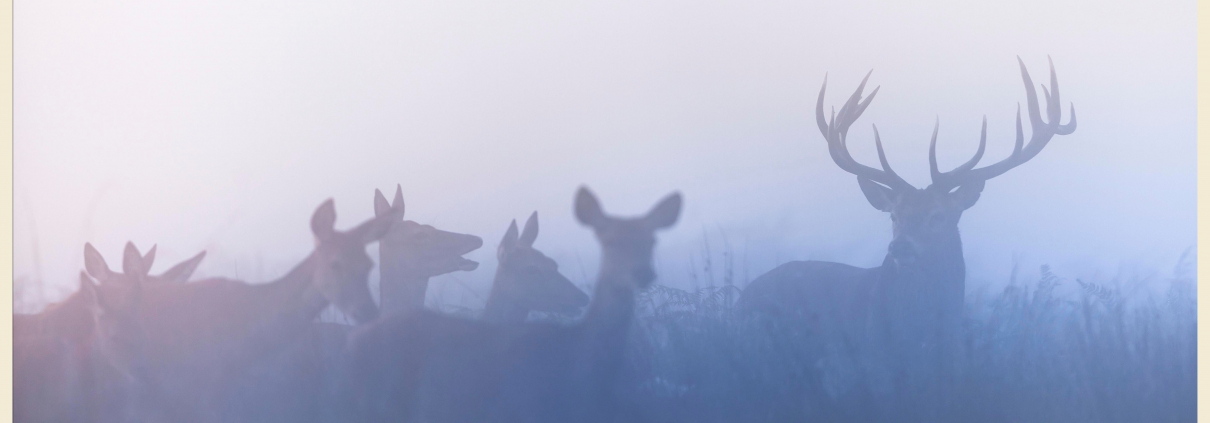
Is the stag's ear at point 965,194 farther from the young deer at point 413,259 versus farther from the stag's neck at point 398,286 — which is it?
the stag's neck at point 398,286

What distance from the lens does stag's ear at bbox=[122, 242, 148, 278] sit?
2590mm

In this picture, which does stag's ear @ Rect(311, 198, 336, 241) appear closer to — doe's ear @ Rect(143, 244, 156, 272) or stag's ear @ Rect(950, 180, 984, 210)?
doe's ear @ Rect(143, 244, 156, 272)

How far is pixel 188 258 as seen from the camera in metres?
2.60

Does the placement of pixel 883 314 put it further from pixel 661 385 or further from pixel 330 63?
pixel 330 63

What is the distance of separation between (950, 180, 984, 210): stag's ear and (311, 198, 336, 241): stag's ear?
200 cm

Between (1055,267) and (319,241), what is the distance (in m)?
2.42

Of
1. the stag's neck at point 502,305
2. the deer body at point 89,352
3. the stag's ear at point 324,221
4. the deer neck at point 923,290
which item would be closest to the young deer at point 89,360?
the deer body at point 89,352

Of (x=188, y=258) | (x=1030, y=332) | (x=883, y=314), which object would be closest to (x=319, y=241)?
(x=188, y=258)

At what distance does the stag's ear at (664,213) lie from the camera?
2283 millimetres

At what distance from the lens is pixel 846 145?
2.59 metres

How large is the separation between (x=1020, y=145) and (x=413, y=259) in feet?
6.64

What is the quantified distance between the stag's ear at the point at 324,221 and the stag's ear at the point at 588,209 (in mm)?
794

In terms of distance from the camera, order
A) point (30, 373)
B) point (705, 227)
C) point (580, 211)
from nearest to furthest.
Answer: point (580, 211)
point (705, 227)
point (30, 373)

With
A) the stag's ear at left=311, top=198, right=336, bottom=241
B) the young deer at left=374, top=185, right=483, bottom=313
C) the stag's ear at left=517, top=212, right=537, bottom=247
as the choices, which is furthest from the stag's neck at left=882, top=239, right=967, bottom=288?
the stag's ear at left=311, top=198, right=336, bottom=241
